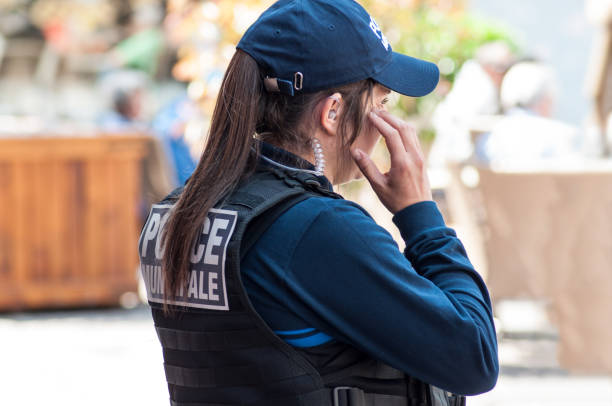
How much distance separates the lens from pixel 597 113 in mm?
6188

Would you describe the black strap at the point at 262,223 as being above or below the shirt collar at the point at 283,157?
below

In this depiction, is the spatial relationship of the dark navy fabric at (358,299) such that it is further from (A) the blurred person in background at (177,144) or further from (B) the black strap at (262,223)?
(A) the blurred person in background at (177,144)

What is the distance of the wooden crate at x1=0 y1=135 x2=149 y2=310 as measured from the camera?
770 cm

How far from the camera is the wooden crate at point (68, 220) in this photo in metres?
7.70

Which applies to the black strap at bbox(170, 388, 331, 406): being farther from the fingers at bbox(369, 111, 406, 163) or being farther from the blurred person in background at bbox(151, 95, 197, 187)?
the blurred person in background at bbox(151, 95, 197, 187)

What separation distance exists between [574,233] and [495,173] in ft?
1.68


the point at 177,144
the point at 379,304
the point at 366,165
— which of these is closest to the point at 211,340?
the point at 379,304

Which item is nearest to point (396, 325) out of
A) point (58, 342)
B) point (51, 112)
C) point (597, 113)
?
point (597, 113)

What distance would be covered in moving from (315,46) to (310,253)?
0.40 metres

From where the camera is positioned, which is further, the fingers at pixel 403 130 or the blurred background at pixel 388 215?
the blurred background at pixel 388 215

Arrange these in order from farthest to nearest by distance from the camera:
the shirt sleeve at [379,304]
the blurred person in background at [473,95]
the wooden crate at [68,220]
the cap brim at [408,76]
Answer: the wooden crate at [68,220] < the blurred person in background at [473,95] < the cap brim at [408,76] < the shirt sleeve at [379,304]

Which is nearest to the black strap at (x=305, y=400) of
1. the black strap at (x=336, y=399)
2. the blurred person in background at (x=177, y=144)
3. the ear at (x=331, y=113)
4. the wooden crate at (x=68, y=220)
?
the black strap at (x=336, y=399)

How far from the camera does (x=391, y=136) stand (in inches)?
77.4

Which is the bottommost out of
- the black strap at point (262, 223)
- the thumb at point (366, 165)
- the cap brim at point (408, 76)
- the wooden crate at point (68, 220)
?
the wooden crate at point (68, 220)
